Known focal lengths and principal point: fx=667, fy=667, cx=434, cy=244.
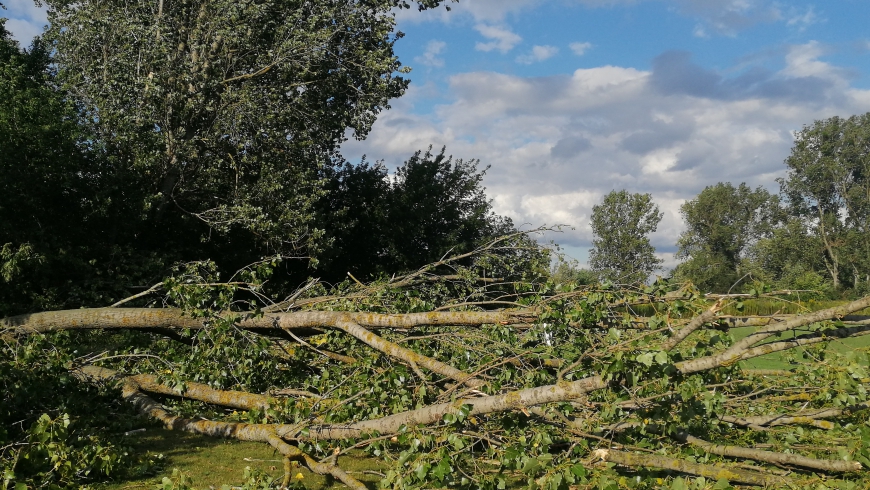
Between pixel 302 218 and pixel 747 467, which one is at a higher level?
pixel 302 218

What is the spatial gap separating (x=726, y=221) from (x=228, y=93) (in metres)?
58.6

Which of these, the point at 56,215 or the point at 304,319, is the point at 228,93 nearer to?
the point at 56,215

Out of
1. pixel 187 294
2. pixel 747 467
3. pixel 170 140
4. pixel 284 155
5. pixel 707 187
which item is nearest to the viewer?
pixel 747 467

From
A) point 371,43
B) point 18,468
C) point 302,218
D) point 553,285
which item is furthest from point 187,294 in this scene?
point 371,43

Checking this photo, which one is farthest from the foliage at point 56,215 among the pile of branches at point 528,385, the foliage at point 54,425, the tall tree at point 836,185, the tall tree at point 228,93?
the tall tree at point 836,185

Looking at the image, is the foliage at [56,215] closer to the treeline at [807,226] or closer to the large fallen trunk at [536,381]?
the large fallen trunk at [536,381]

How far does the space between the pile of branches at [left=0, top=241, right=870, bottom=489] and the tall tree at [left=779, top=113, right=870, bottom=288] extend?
175 ft

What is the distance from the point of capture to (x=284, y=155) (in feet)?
47.7

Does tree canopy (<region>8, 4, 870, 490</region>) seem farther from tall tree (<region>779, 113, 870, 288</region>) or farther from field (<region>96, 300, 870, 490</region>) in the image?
tall tree (<region>779, 113, 870, 288</region>)

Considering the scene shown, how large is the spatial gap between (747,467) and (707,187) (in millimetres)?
64801

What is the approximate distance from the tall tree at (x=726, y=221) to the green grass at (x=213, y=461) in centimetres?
5901

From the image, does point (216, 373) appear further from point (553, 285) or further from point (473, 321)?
point (553, 285)

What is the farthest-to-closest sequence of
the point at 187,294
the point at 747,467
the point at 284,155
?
1. the point at 284,155
2. the point at 187,294
3. the point at 747,467

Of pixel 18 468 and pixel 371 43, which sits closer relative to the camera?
pixel 18 468
